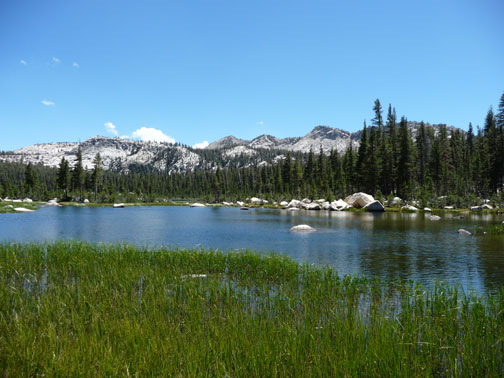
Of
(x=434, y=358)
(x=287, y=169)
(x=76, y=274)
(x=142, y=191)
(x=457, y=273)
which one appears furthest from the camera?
(x=142, y=191)

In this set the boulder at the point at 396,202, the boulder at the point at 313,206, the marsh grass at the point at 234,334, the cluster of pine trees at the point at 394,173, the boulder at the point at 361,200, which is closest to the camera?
the marsh grass at the point at 234,334

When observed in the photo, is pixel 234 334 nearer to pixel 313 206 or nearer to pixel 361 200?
pixel 361 200

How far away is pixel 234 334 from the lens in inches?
285

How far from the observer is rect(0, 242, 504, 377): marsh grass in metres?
6.08

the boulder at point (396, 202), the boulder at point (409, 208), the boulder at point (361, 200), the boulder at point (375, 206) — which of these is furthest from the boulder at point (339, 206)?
the boulder at point (409, 208)

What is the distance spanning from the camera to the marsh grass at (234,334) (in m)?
6.08

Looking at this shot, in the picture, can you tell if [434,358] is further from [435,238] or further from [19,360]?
[435,238]

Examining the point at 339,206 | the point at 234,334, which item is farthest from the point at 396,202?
the point at 234,334

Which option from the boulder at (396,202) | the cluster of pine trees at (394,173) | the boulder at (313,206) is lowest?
the boulder at (313,206)

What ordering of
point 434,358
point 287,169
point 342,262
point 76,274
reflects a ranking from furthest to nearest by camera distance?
1. point 287,169
2. point 342,262
3. point 76,274
4. point 434,358

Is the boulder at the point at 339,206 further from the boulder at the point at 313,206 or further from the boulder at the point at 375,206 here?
the boulder at the point at 375,206

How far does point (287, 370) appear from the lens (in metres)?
6.01

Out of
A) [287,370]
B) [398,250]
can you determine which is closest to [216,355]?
[287,370]

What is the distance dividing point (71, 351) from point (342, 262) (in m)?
16.4
